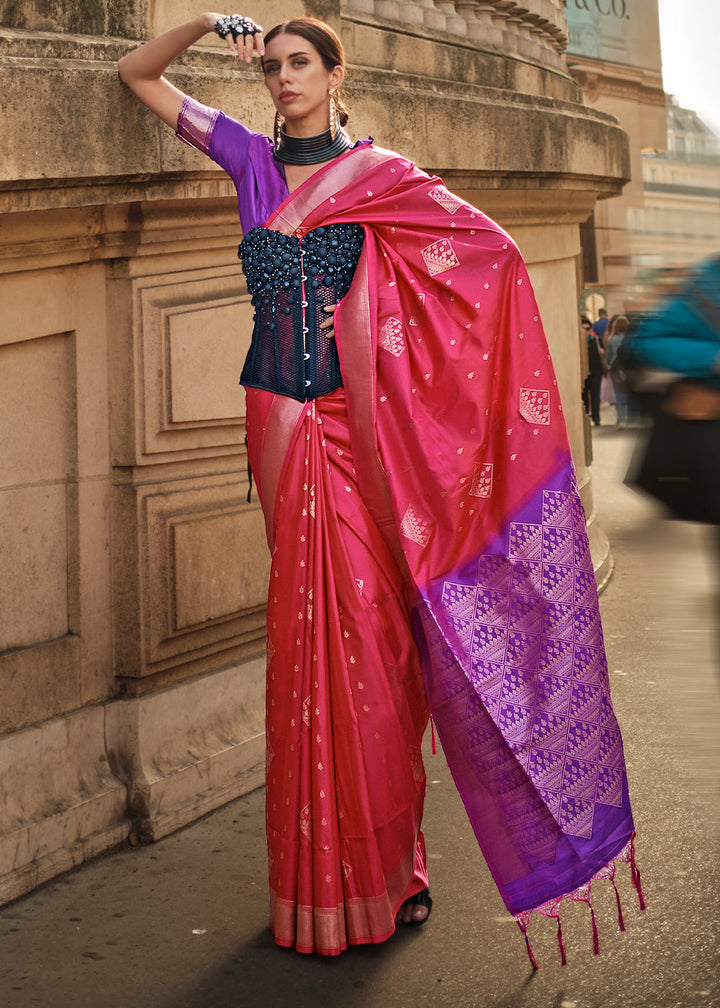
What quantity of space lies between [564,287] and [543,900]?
413 cm

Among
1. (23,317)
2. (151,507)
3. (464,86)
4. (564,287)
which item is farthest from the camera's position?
(564,287)

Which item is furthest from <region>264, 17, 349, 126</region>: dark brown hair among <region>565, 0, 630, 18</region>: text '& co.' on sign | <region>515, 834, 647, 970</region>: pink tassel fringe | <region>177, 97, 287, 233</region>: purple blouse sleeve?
<region>565, 0, 630, 18</region>: text '& co.' on sign

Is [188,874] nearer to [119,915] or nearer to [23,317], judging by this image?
[119,915]

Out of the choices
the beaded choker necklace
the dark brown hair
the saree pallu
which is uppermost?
the dark brown hair

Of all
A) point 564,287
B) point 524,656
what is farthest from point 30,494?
point 564,287

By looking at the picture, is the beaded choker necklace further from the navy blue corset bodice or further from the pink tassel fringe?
the pink tassel fringe

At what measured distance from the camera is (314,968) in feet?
10.2

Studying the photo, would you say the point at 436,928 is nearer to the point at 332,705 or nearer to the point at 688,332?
the point at 332,705

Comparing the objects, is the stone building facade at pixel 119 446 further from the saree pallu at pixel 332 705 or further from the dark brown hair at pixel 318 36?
the saree pallu at pixel 332 705

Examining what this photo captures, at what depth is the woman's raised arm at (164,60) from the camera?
3.44 metres

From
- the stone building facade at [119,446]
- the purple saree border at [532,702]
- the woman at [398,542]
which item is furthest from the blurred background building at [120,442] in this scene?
the purple saree border at [532,702]

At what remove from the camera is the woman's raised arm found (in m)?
3.44

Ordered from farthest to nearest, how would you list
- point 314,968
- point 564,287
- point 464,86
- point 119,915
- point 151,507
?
point 564,287
point 464,86
point 151,507
point 119,915
point 314,968

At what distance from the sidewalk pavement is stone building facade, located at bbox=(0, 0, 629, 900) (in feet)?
0.67
